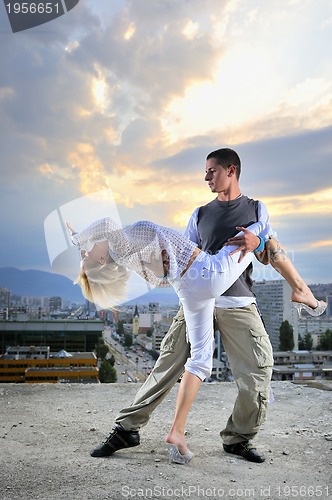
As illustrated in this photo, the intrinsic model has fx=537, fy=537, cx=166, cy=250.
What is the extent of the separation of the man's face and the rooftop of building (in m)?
1.22

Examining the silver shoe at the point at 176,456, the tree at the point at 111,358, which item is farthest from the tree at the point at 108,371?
the silver shoe at the point at 176,456

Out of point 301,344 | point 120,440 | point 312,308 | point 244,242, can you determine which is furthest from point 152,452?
point 301,344

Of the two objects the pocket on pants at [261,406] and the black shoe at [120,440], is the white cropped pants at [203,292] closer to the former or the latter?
the pocket on pants at [261,406]

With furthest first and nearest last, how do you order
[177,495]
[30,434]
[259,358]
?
[30,434] → [259,358] → [177,495]

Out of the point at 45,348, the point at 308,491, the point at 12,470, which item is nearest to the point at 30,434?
the point at 12,470

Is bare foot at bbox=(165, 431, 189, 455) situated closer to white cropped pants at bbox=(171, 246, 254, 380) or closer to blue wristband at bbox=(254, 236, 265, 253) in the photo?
white cropped pants at bbox=(171, 246, 254, 380)

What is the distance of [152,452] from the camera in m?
2.53

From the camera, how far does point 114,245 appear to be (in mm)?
2146

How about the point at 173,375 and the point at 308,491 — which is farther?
the point at 173,375

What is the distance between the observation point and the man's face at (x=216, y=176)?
233 cm

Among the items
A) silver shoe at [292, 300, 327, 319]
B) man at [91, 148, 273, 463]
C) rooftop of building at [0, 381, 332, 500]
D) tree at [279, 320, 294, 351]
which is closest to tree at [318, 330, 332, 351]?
tree at [279, 320, 294, 351]

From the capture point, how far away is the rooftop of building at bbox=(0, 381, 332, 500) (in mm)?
2104

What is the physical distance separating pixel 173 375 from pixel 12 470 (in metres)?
0.81

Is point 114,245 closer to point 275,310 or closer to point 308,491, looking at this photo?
point 308,491
